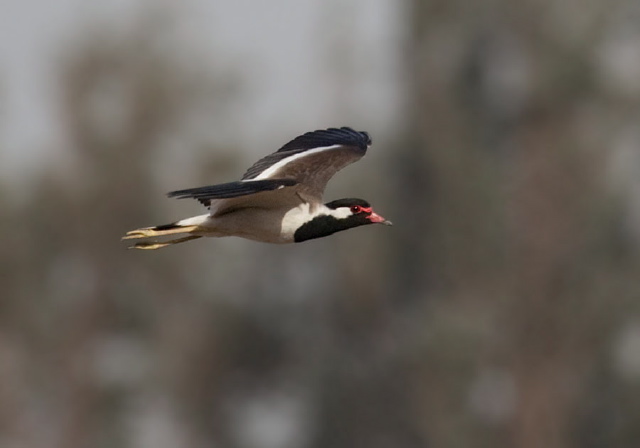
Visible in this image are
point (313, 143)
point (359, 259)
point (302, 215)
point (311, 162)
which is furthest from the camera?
point (359, 259)

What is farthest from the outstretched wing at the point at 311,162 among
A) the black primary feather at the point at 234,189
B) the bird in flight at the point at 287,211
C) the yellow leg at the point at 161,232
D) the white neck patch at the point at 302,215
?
the yellow leg at the point at 161,232

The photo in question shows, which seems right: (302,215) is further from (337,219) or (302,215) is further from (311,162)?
(311,162)

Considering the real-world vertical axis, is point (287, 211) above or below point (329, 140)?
below

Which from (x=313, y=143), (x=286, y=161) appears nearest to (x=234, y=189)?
(x=286, y=161)

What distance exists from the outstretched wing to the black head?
0.18 metres

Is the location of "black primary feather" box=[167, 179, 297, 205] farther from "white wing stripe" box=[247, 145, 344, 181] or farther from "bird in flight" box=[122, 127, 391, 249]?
"white wing stripe" box=[247, 145, 344, 181]

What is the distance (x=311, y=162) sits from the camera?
1215 centimetres

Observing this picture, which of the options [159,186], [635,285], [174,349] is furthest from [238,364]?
[635,285]

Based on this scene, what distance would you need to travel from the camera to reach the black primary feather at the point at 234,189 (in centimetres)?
1073

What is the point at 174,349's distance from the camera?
1599 inches

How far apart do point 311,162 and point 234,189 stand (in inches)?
49.4

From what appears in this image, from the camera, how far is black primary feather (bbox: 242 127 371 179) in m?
12.5

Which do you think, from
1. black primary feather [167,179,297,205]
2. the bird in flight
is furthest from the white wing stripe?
black primary feather [167,179,297,205]

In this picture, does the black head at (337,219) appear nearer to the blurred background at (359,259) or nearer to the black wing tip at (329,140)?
the black wing tip at (329,140)
